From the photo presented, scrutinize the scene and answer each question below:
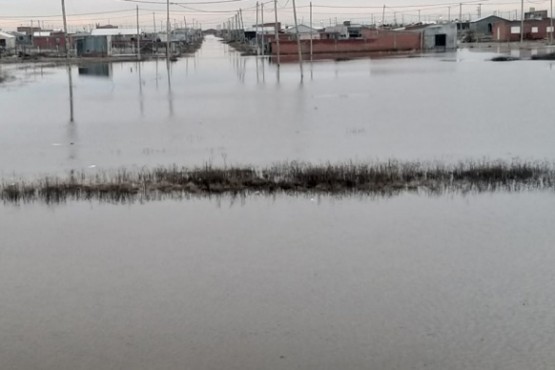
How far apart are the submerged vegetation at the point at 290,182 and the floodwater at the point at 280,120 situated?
1.00 m

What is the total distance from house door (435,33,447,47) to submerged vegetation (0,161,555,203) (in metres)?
52.2

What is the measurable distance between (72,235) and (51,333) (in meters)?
2.58

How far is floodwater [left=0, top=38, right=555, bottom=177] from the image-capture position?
39.7 feet

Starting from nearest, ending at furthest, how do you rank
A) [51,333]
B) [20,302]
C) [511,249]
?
[51,333] < [20,302] < [511,249]

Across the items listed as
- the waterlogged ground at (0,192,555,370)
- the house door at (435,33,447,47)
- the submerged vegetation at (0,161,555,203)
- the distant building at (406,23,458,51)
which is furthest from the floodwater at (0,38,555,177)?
the house door at (435,33,447,47)

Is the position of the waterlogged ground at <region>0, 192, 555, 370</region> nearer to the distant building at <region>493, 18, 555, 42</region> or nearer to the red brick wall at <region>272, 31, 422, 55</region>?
the red brick wall at <region>272, 31, 422, 55</region>

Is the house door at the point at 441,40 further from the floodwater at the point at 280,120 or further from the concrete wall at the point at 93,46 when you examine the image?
the floodwater at the point at 280,120

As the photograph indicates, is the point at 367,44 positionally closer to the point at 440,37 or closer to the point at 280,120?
the point at 440,37

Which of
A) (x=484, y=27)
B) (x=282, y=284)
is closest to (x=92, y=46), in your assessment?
(x=484, y=27)

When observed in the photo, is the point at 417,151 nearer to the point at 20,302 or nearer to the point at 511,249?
the point at 511,249

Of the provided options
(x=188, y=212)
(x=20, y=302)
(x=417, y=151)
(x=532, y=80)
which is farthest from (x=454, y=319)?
(x=532, y=80)

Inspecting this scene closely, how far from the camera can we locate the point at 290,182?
974 cm

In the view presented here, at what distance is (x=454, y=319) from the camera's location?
5.54 metres

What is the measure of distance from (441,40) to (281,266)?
57.0 m
